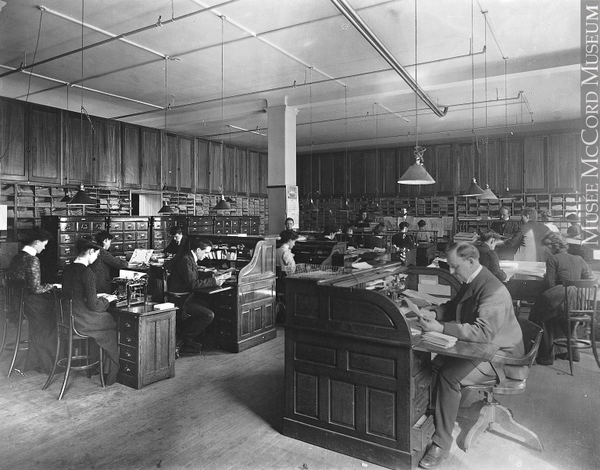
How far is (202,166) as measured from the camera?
13148mm

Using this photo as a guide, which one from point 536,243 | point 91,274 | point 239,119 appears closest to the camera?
point 91,274

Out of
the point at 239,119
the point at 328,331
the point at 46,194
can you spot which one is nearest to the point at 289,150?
Answer: the point at 239,119

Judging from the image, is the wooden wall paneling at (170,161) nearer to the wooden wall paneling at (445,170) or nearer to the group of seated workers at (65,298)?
the group of seated workers at (65,298)

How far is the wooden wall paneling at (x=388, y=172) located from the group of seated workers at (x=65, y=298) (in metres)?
11.5

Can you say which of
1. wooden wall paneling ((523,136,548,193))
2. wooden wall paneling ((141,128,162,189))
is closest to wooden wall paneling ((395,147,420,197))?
wooden wall paneling ((523,136,548,193))

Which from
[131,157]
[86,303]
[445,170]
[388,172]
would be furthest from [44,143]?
[445,170]

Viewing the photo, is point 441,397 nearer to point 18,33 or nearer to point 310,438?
point 310,438

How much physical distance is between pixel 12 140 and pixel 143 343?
634 centimetres

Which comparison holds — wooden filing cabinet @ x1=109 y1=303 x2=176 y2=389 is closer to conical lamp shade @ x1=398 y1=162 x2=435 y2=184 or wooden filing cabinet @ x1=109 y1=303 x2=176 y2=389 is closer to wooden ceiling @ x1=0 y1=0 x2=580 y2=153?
conical lamp shade @ x1=398 y1=162 x2=435 y2=184

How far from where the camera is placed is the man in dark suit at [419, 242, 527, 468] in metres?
3.03

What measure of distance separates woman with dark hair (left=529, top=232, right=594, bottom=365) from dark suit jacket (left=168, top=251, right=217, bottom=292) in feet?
12.8

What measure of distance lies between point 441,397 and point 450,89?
7.11 meters

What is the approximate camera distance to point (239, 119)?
11.2m

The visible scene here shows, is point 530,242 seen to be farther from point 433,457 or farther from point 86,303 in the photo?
point 86,303
